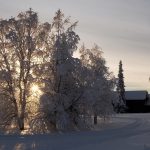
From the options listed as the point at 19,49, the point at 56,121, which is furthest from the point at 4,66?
the point at 56,121

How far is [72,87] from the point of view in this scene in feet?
147

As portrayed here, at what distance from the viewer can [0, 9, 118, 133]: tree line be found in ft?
144

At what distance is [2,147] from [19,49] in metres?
18.9

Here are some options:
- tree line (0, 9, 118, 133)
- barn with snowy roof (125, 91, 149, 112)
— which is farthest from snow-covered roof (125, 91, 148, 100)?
tree line (0, 9, 118, 133)

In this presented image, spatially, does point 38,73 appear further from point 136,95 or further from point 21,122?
point 136,95

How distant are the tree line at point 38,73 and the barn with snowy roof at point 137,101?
58.8 metres

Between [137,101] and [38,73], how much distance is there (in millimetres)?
62976

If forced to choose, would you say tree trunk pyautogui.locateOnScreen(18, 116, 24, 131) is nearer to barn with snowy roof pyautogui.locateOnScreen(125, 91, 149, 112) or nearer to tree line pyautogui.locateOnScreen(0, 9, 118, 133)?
tree line pyautogui.locateOnScreen(0, 9, 118, 133)

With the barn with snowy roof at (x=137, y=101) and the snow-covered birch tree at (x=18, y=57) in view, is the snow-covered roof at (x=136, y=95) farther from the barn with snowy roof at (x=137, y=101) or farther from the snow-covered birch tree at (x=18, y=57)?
the snow-covered birch tree at (x=18, y=57)

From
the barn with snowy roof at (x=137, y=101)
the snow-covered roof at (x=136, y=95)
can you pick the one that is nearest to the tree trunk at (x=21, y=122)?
the barn with snowy roof at (x=137, y=101)

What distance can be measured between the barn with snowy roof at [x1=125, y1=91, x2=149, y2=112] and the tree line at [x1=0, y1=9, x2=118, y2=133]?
193 feet

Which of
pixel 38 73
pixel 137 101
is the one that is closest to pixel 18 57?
pixel 38 73

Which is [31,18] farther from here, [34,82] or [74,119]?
[74,119]

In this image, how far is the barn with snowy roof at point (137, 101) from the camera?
→ 103 metres
